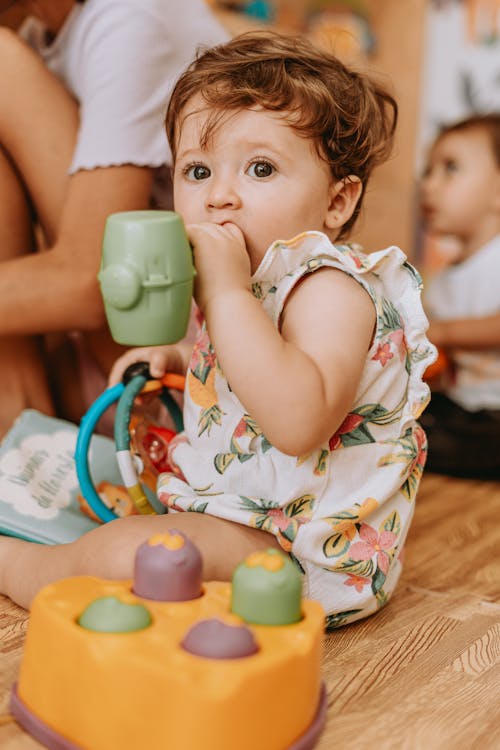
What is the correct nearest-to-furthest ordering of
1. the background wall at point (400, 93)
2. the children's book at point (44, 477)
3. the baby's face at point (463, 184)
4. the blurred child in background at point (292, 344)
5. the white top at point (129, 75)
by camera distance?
the blurred child in background at point (292, 344)
the children's book at point (44, 477)
the white top at point (129, 75)
the baby's face at point (463, 184)
the background wall at point (400, 93)

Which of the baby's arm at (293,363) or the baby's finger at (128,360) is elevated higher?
the baby's arm at (293,363)

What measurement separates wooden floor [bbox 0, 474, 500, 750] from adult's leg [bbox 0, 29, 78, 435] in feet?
1.54

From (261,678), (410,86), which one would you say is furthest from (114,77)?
(410,86)

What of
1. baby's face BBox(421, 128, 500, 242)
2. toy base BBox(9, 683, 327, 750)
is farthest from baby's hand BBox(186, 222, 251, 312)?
baby's face BBox(421, 128, 500, 242)

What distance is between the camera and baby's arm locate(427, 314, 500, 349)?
74.4 inches

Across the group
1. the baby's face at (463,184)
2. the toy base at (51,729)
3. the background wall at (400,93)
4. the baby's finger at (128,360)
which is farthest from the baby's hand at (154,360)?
the background wall at (400,93)

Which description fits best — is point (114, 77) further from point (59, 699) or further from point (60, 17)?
point (59, 699)

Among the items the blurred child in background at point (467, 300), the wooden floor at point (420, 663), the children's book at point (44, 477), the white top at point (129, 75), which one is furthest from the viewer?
the blurred child in background at point (467, 300)

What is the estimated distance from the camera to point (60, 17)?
135 centimetres

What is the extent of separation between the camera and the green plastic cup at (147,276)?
71cm

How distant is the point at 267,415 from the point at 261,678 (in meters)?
0.23

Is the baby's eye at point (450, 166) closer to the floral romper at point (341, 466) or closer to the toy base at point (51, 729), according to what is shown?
the floral romper at point (341, 466)

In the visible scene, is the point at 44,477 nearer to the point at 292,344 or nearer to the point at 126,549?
the point at 126,549

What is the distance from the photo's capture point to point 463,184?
7.21ft
